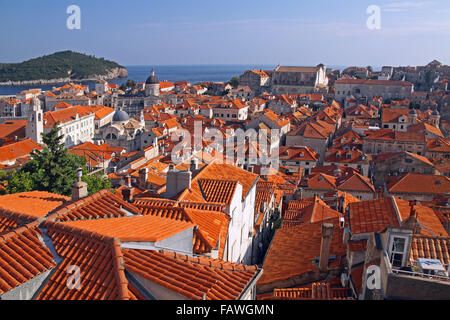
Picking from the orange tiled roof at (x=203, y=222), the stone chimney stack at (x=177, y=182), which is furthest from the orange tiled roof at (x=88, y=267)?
the stone chimney stack at (x=177, y=182)

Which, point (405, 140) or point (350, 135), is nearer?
point (405, 140)

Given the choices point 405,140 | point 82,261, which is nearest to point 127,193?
point 82,261

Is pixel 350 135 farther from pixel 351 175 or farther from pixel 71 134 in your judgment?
pixel 71 134

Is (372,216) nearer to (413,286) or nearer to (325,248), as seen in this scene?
(325,248)

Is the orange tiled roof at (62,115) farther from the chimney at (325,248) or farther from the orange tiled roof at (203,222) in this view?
the chimney at (325,248)

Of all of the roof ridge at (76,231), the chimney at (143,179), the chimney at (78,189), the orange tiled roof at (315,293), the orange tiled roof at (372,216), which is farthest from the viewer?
the chimney at (143,179)
